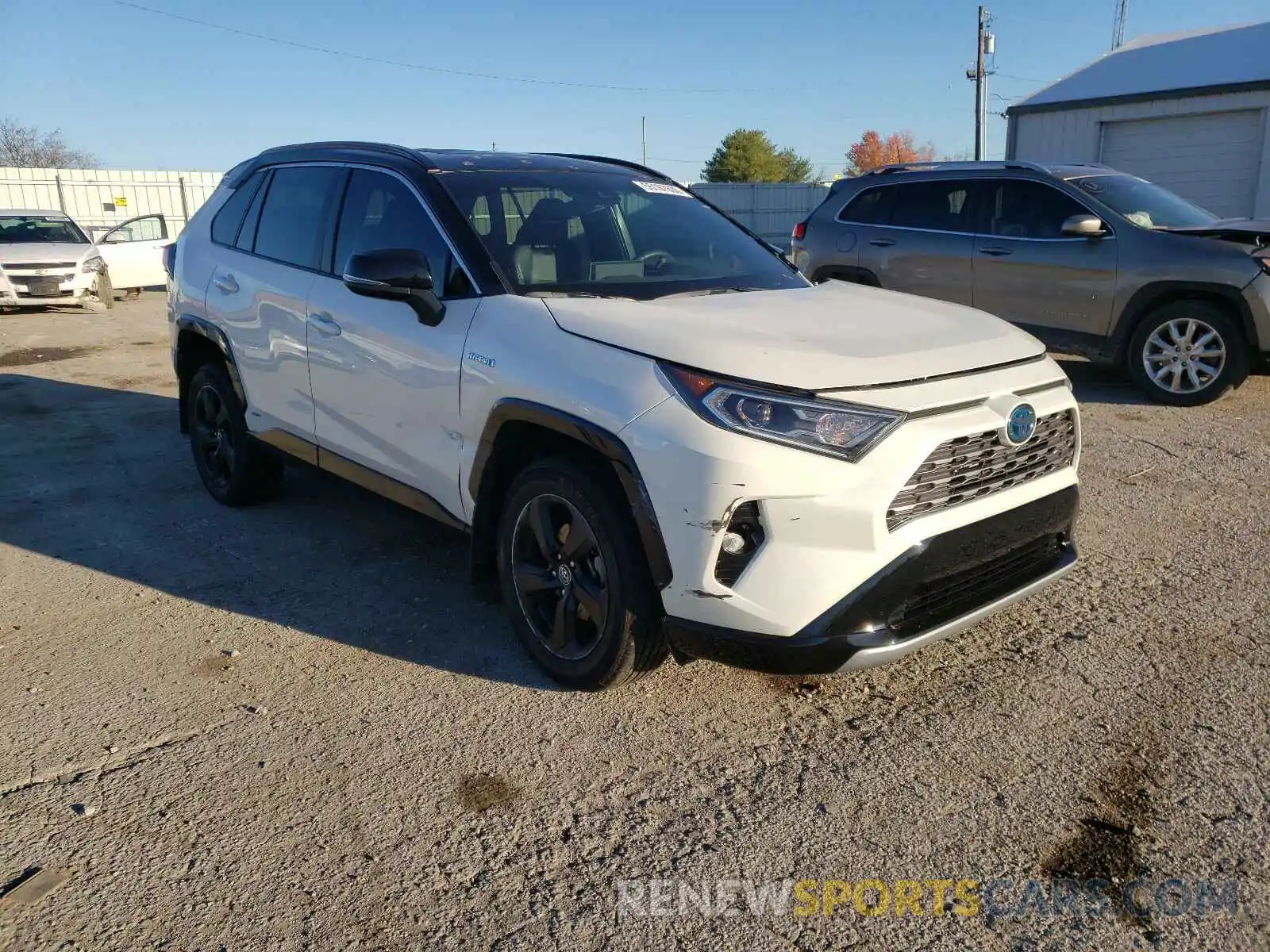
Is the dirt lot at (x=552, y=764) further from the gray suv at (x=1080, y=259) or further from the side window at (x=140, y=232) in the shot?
the side window at (x=140, y=232)

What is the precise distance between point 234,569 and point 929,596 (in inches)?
125

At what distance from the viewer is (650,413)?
2875 millimetres

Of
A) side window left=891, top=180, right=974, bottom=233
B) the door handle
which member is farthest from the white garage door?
the door handle

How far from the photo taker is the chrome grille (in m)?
2.87

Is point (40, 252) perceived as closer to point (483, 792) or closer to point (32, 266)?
point (32, 266)

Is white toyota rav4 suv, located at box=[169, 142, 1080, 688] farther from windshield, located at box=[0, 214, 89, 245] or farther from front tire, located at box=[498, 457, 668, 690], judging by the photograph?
windshield, located at box=[0, 214, 89, 245]

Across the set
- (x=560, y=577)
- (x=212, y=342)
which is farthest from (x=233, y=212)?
(x=560, y=577)

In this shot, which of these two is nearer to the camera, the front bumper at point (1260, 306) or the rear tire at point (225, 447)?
the rear tire at point (225, 447)

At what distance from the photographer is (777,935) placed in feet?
7.61

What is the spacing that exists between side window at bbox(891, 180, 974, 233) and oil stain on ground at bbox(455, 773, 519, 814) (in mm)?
7055

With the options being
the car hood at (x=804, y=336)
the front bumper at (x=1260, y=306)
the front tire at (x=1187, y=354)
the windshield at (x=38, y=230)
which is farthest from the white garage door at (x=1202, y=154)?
the windshield at (x=38, y=230)

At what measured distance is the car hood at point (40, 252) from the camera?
47.6ft

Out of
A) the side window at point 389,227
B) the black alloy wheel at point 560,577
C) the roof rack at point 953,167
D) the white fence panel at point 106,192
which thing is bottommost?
the black alloy wheel at point 560,577

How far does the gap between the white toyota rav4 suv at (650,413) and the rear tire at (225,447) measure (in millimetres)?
578
